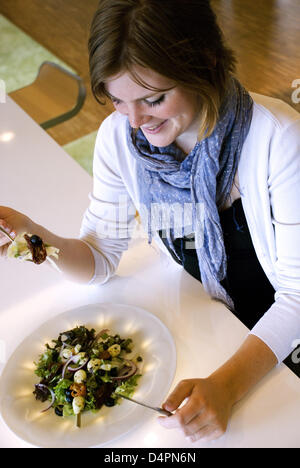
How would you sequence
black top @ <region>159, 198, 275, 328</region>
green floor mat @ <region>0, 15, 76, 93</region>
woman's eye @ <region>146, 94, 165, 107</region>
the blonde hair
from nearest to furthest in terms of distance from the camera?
the blonde hair → woman's eye @ <region>146, 94, 165, 107</region> → black top @ <region>159, 198, 275, 328</region> → green floor mat @ <region>0, 15, 76, 93</region>

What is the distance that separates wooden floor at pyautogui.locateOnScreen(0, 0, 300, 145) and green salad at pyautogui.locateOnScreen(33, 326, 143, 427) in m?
2.43

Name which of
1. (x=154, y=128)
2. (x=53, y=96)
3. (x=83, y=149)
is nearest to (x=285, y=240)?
(x=154, y=128)

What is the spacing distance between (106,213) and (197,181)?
28 cm

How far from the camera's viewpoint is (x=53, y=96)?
268 cm

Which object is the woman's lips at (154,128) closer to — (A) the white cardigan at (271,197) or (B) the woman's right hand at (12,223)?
(A) the white cardigan at (271,197)

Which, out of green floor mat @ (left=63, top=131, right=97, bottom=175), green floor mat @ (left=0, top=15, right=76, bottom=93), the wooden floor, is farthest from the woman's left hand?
green floor mat @ (left=0, top=15, right=76, bottom=93)

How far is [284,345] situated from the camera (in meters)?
1.05

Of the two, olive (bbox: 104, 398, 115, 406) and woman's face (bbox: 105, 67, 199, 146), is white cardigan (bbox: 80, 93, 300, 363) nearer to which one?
woman's face (bbox: 105, 67, 199, 146)

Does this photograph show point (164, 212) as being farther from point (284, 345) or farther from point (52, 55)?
point (52, 55)

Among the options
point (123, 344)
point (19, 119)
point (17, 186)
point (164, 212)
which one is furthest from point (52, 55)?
point (123, 344)

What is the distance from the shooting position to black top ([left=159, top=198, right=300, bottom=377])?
1294 millimetres

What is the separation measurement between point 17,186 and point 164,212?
0.59 metres

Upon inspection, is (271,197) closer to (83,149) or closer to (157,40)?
(157,40)

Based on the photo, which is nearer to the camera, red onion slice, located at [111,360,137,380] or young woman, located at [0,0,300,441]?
young woman, located at [0,0,300,441]
